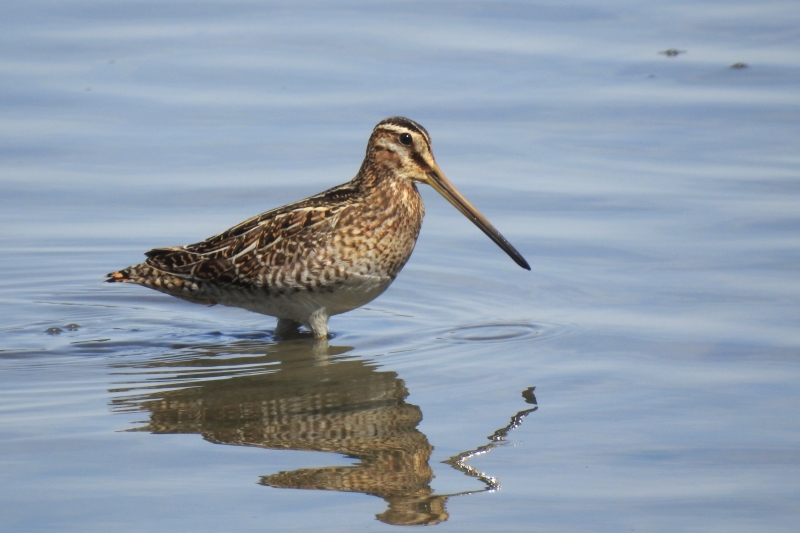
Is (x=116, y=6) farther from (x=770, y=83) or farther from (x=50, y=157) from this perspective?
(x=770, y=83)

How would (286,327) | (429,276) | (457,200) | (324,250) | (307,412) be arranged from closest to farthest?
(307,412), (324,250), (457,200), (286,327), (429,276)

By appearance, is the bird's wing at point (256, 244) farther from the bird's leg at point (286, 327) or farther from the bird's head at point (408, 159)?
the bird's leg at point (286, 327)

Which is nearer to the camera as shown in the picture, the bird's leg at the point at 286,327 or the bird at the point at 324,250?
the bird at the point at 324,250

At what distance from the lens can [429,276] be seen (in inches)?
372

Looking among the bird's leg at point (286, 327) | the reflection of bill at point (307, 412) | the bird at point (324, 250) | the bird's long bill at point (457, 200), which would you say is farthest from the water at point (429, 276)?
the bird's long bill at point (457, 200)

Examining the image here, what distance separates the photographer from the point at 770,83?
40.8 feet

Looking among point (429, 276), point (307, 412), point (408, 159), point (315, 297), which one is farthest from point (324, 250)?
point (307, 412)

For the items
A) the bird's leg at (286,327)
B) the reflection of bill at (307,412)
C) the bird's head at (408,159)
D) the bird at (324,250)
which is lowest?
the reflection of bill at (307,412)

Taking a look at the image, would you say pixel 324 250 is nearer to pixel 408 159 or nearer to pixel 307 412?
pixel 408 159

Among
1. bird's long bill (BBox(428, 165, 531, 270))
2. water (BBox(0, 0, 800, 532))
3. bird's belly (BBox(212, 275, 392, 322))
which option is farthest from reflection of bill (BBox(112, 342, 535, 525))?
bird's long bill (BBox(428, 165, 531, 270))

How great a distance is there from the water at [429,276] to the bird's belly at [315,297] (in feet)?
0.83

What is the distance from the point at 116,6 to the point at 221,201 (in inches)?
180

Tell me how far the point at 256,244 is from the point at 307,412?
6.12ft

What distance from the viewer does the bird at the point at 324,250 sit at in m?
8.34
